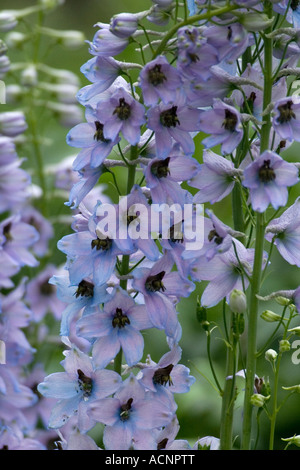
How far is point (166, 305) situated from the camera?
102 cm

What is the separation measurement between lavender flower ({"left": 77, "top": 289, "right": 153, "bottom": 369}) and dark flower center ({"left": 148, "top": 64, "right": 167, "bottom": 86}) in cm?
27

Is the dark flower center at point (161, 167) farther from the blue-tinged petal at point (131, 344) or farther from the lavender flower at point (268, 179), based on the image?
the blue-tinged petal at point (131, 344)

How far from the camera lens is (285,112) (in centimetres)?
99

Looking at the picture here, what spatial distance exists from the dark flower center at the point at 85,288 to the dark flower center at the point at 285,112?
33 centimetres

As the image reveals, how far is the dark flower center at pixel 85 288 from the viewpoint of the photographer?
1042 mm

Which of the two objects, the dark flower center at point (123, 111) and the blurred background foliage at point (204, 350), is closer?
the dark flower center at point (123, 111)

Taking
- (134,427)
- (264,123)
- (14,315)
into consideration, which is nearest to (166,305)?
(134,427)

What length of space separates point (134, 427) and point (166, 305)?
0.53ft

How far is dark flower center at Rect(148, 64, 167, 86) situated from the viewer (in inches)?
37.9

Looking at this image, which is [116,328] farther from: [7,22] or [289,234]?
[7,22]

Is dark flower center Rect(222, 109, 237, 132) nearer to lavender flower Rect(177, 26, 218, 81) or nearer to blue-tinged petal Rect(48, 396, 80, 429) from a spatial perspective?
lavender flower Rect(177, 26, 218, 81)

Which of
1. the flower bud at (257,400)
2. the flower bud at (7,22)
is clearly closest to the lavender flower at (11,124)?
the flower bud at (7,22)

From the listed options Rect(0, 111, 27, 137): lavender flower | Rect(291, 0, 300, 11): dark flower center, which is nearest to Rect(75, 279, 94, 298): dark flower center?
Rect(291, 0, 300, 11): dark flower center

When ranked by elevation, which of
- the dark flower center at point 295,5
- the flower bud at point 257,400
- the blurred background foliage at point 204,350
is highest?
the dark flower center at point 295,5
